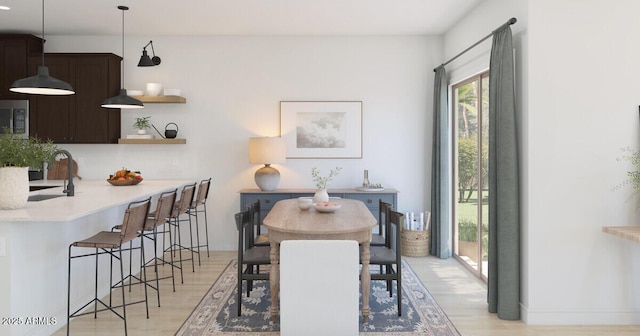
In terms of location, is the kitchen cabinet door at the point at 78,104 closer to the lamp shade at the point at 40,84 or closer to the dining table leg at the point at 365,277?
the lamp shade at the point at 40,84

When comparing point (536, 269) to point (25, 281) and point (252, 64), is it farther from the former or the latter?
point (252, 64)

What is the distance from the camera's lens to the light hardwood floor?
134 inches

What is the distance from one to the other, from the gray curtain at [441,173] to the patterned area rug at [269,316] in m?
1.30

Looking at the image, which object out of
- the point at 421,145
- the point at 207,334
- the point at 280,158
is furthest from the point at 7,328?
the point at 421,145

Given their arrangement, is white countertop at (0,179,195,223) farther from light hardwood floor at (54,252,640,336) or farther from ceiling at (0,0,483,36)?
ceiling at (0,0,483,36)

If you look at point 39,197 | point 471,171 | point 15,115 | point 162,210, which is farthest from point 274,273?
point 15,115

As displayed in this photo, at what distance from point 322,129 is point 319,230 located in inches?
120

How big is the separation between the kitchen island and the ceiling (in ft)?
7.14

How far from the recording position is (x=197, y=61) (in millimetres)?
6062

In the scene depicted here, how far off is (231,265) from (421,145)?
2879 millimetres

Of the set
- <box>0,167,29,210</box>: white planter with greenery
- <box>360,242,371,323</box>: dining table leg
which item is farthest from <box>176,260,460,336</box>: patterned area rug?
<box>0,167,29,210</box>: white planter with greenery

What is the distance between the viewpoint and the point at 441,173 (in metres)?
Result: 5.66

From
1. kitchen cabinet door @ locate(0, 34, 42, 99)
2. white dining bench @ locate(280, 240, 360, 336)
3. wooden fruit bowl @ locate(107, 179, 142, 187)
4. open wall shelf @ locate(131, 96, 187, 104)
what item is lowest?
white dining bench @ locate(280, 240, 360, 336)

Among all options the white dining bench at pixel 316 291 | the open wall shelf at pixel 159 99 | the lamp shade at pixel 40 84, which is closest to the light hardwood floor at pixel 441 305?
the white dining bench at pixel 316 291
